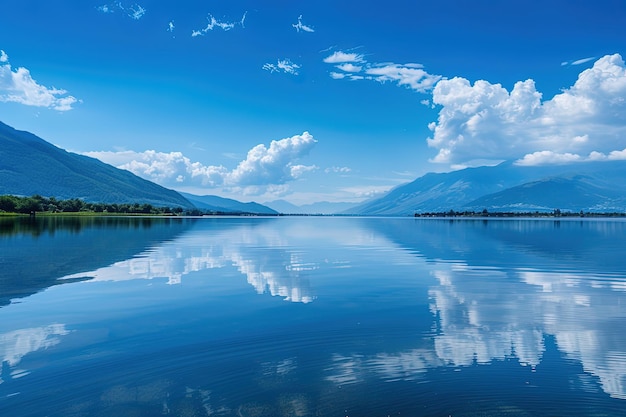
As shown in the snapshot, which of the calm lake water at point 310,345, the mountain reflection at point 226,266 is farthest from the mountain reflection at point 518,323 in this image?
the mountain reflection at point 226,266

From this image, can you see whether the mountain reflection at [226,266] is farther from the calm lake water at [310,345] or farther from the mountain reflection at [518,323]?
the mountain reflection at [518,323]

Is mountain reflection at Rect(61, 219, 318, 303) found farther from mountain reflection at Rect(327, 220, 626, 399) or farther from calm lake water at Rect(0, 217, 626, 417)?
mountain reflection at Rect(327, 220, 626, 399)

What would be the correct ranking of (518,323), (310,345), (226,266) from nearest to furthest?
1. (310,345)
2. (518,323)
3. (226,266)

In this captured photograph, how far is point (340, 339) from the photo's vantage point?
19.6m

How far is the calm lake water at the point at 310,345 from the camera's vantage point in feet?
43.1

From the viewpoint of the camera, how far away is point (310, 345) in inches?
736

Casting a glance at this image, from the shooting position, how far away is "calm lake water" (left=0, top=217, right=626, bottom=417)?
13.1m

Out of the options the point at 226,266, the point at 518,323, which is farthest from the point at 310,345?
the point at 226,266

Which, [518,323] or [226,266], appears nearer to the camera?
[518,323]

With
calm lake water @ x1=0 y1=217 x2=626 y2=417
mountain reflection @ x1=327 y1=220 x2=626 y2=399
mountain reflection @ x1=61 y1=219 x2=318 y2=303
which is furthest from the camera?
mountain reflection @ x1=61 y1=219 x2=318 y2=303

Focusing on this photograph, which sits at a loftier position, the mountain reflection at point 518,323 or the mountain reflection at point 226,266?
the mountain reflection at point 226,266

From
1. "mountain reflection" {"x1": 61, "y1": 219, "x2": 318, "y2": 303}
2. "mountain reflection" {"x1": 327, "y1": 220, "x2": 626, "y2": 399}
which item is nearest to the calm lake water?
"mountain reflection" {"x1": 327, "y1": 220, "x2": 626, "y2": 399}

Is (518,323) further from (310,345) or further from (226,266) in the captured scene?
(226,266)

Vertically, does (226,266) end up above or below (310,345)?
above
